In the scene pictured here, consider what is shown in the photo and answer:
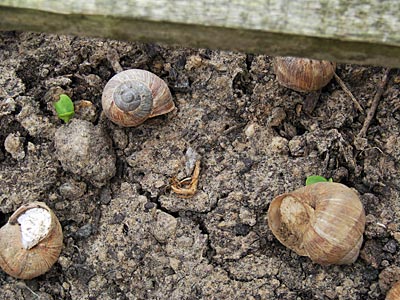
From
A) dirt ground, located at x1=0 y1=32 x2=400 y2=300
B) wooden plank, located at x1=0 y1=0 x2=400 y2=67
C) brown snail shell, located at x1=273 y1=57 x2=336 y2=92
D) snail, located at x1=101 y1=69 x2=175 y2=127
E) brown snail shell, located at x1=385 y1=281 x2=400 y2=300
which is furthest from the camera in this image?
snail, located at x1=101 y1=69 x2=175 y2=127

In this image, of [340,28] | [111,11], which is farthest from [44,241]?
[340,28]

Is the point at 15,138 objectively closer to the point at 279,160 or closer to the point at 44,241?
the point at 44,241

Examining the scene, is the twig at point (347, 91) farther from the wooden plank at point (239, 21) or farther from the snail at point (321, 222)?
the wooden plank at point (239, 21)

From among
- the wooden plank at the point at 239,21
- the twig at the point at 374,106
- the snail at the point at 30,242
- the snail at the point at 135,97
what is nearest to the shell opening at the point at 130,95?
the snail at the point at 135,97

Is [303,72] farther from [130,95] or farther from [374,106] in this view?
[130,95]

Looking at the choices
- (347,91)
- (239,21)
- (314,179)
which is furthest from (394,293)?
(239,21)

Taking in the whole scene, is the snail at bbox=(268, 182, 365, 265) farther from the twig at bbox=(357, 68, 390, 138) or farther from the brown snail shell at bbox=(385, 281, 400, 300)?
the twig at bbox=(357, 68, 390, 138)

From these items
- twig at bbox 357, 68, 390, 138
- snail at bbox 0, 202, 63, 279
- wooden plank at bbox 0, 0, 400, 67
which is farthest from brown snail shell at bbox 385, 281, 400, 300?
snail at bbox 0, 202, 63, 279
